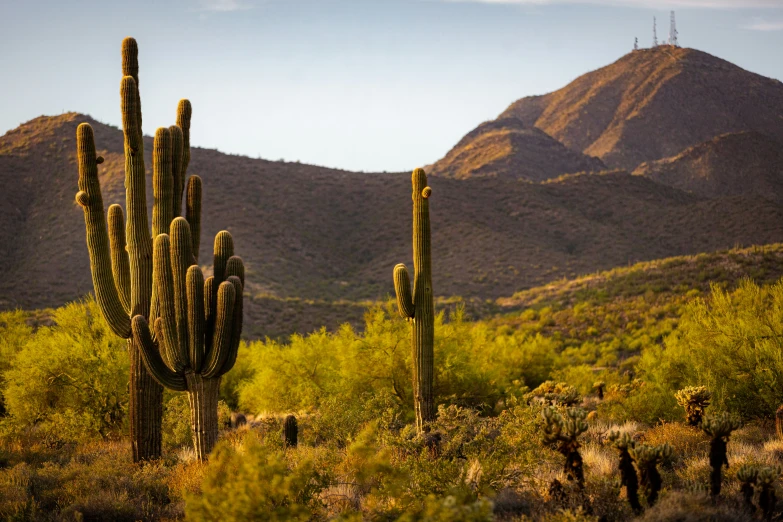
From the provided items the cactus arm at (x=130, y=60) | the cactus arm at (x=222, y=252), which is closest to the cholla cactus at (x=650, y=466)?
the cactus arm at (x=222, y=252)

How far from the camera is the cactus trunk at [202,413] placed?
33.0 feet

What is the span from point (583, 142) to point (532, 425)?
99687 millimetres

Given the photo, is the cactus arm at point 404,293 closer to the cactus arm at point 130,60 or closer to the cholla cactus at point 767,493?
the cactus arm at point 130,60

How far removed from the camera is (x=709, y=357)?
12891 mm

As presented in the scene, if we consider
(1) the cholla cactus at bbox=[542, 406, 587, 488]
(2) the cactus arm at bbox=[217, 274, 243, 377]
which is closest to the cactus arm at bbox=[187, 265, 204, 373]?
(2) the cactus arm at bbox=[217, 274, 243, 377]

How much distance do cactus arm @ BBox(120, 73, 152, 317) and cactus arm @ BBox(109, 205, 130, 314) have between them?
32cm

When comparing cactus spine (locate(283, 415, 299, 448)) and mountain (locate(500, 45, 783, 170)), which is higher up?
mountain (locate(500, 45, 783, 170))

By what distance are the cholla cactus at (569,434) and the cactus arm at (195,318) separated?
503cm

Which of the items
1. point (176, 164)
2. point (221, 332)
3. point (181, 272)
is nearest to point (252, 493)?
point (221, 332)

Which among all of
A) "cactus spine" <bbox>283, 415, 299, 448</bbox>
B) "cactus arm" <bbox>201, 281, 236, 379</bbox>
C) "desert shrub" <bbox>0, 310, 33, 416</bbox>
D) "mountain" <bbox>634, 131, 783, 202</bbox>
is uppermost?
"mountain" <bbox>634, 131, 783, 202</bbox>

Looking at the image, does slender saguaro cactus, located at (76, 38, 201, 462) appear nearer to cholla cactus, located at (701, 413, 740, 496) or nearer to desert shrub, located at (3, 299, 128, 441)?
desert shrub, located at (3, 299, 128, 441)

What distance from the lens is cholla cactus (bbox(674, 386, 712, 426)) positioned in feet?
34.7

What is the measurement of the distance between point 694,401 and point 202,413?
280 inches

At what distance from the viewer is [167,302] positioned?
10.2 m
